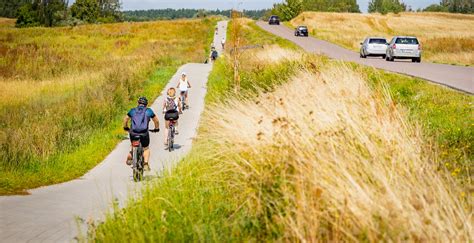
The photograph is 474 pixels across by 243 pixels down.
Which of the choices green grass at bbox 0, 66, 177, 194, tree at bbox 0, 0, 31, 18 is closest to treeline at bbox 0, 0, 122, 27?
tree at bbox 0, 0, 31, 18

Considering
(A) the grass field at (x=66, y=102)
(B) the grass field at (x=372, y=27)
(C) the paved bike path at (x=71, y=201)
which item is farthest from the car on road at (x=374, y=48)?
(B) the grass field at (x=372, y=27)

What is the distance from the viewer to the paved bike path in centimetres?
831

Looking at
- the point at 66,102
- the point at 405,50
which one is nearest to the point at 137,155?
the point at 66,102

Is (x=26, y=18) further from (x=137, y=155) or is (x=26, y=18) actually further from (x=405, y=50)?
(x=137, y=155)

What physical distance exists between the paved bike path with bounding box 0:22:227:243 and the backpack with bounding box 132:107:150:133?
84 centimetres

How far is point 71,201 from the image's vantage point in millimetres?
10617

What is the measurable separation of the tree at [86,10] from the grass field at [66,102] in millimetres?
67914

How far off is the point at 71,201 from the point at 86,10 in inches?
4973

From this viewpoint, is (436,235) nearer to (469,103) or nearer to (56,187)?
(56,187)

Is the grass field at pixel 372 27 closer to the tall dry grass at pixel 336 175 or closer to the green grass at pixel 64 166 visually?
the green grass at pixel 64 166

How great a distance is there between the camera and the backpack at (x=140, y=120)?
11.4 metres

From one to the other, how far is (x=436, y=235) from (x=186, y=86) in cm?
1750

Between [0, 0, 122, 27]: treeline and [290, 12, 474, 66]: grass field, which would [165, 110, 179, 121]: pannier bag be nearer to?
[290, 12, 474, 66]: grass field

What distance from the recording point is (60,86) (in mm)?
30250
